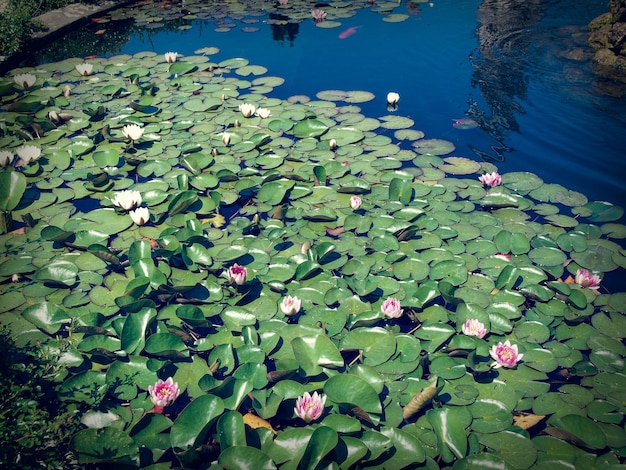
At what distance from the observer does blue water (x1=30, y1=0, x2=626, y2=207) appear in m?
4.09

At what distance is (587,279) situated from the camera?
2.69m

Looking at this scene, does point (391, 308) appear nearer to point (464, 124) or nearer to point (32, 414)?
point (32, 414)

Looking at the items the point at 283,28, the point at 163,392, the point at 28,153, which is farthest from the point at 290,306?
the point at 283,28

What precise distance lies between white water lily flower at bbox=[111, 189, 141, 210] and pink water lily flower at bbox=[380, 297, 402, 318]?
207 cm

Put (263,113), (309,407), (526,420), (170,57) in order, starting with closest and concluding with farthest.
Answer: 1. (309,407)
2. (526,420)
3. (263,113)
4. (170,57)

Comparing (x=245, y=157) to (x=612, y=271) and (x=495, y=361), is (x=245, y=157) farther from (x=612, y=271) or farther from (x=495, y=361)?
(x=612, y=271)

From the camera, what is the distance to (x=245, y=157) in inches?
159

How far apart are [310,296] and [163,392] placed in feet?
3.33

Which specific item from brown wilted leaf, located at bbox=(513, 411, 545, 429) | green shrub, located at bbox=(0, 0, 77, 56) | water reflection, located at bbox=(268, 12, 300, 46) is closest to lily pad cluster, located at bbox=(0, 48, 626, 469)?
brown wilted leaf, located at bbox=(513, 411, 545, 429)

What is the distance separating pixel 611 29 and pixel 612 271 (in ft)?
14.1

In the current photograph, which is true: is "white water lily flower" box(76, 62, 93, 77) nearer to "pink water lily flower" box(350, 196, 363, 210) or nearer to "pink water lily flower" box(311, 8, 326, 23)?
"pink water lily flower" box(311, 8, 326, 23)

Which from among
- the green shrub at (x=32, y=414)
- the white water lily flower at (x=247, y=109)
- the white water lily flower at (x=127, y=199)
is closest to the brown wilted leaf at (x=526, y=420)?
the green shrub at (x=32, y=414)

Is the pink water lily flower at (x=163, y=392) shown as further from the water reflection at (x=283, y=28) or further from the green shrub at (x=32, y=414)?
the water reflection at (x=283, y=28)

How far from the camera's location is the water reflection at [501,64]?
14.9 feet
